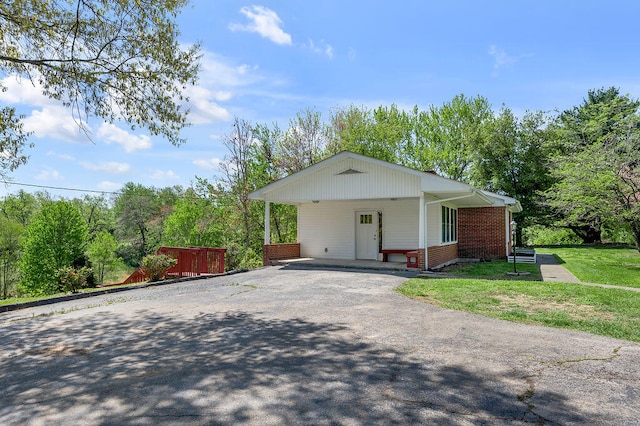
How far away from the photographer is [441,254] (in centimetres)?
1512

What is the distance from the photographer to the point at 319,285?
33.9 feet

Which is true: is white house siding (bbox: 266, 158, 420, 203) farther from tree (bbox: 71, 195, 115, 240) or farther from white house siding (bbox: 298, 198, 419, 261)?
tree (bbox: 71, 195, 115, 240)

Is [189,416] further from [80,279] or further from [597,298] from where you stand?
[80,279]

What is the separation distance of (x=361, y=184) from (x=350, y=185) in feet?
1.41

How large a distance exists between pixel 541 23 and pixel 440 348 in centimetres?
1147

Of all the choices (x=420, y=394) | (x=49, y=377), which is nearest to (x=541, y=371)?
(x=420, y=394)

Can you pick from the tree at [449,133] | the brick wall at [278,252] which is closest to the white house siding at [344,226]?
the brick wall at [278,252]

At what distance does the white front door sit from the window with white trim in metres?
2.94

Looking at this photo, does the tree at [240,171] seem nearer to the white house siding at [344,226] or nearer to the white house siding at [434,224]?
the white house siding at [344,226]

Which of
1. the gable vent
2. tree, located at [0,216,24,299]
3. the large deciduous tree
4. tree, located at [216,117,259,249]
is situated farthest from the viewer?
the large deciduous tree

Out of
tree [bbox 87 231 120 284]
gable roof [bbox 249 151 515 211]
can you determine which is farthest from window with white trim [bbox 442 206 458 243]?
tree [bbox 87 231 120 284]

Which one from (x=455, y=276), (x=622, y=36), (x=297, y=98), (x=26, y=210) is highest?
(x=297, y=98)

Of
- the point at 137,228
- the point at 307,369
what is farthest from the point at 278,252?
the point at 137,228

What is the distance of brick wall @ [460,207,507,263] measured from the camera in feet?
59.0
